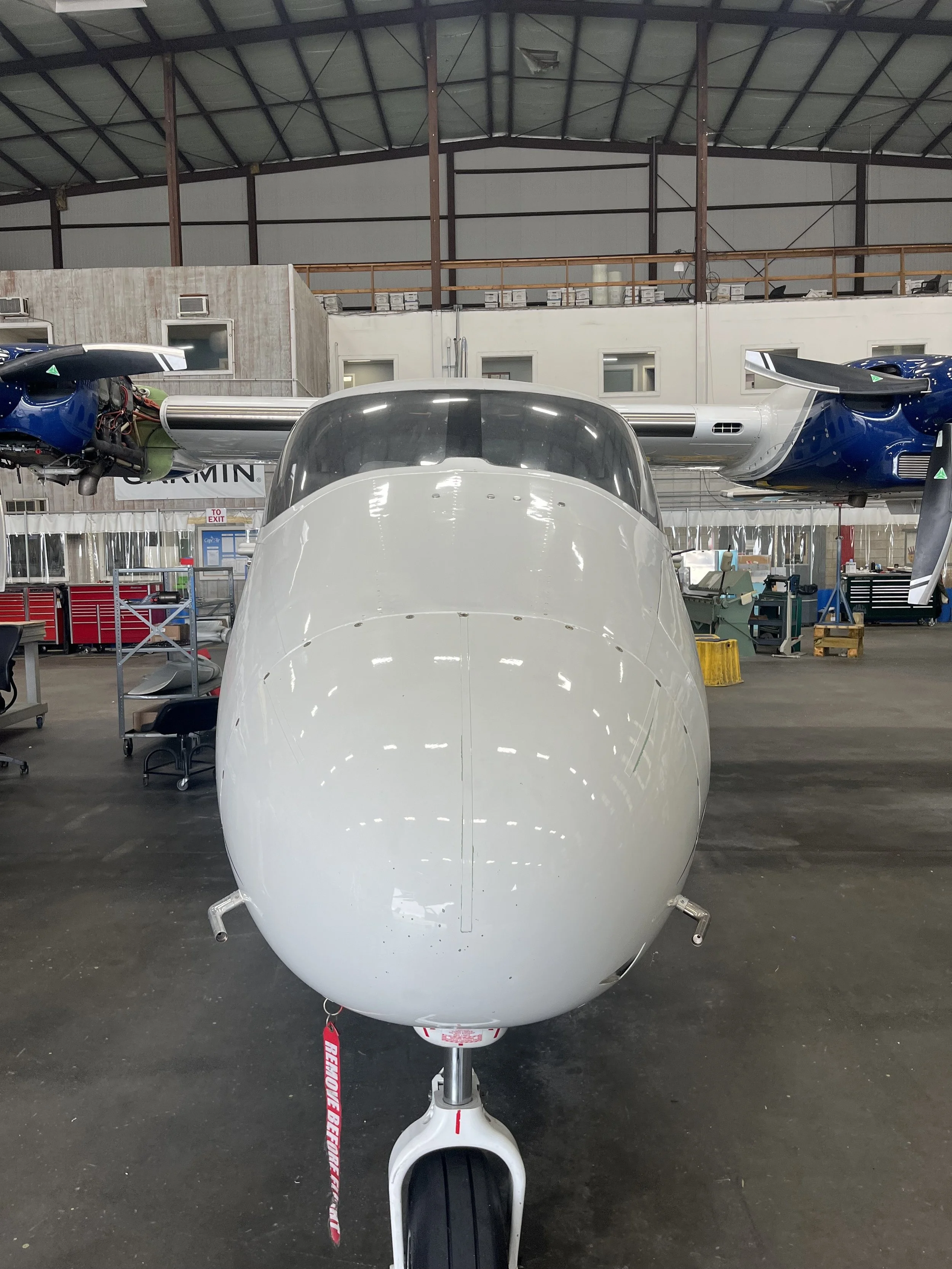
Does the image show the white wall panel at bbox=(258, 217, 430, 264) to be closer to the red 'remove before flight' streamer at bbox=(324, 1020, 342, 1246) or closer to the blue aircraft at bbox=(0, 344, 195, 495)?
the blue aircraft at bbox=(0, 344, 195, 495)

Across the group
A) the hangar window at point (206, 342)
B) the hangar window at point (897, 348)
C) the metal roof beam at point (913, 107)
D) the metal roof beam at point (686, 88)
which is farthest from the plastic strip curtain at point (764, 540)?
the metal roof beam at point (913, 107)

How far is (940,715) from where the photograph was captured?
335 inches

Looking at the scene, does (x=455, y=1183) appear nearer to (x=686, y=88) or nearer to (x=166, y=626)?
(x=166, y=626)

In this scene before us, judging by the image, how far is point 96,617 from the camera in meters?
14.9

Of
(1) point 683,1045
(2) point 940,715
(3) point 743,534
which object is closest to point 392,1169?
(1) point 683,1045

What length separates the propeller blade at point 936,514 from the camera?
5.70 m

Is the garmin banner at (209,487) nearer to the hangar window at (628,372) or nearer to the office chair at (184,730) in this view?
the hangar window at (628,372)

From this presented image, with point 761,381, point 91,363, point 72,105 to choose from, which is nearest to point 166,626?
point 91,363

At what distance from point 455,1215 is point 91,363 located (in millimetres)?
5164

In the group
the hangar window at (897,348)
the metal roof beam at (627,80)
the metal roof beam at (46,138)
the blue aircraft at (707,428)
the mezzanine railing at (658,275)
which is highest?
the metal roof beam at (627,80)

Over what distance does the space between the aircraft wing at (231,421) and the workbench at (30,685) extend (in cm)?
255

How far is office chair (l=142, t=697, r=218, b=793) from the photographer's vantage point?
20.6 feet

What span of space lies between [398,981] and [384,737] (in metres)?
0.44

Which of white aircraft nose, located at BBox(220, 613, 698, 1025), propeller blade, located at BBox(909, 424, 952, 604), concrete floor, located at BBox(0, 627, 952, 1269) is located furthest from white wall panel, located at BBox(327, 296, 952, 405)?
white aircraft nose, located at BBox(220, 613, 698, 1025)
